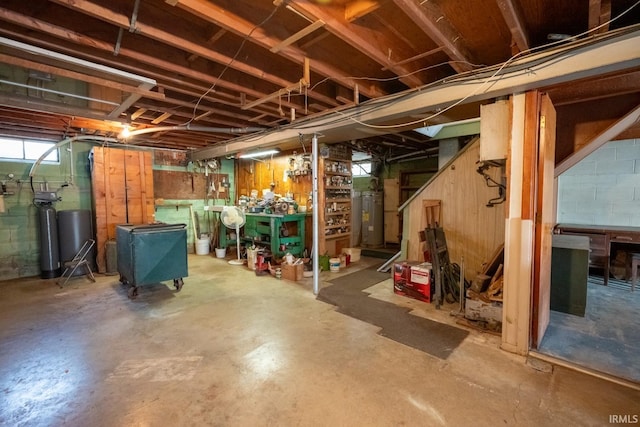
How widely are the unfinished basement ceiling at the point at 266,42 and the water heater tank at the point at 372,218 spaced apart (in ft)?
12.5

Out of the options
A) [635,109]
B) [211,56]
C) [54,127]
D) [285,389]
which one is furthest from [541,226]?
[54,127]

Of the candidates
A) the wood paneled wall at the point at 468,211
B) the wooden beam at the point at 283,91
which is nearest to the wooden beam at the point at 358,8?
the wooden beam at the point at 283,91

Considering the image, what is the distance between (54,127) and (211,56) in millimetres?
3910

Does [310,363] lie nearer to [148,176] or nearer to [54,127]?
[148,176]

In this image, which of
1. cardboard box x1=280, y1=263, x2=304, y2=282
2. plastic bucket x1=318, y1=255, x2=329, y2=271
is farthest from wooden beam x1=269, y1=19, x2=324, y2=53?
plastic bucket x1=318, y1=255, x2=329, y2=271

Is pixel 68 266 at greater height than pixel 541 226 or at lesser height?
lesser

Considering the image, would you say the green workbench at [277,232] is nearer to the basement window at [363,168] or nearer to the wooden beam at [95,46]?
the wooden beam at [95,46]

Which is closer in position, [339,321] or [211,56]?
[211,56]

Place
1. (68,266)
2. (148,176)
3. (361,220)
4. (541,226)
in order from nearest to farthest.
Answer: (541,226), (68,266), (148,176), (361,220)

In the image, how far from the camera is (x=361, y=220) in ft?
23.3

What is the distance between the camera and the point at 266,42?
6.63 feet

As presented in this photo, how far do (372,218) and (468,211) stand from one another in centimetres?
320

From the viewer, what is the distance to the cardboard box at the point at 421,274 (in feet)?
11.7

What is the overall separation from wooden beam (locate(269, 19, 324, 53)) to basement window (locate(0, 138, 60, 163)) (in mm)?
5232
